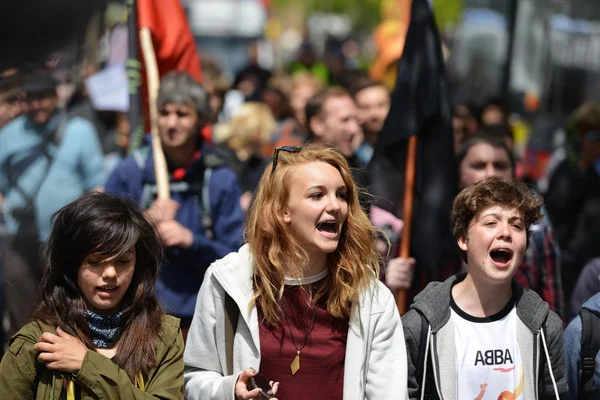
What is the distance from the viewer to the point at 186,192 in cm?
621

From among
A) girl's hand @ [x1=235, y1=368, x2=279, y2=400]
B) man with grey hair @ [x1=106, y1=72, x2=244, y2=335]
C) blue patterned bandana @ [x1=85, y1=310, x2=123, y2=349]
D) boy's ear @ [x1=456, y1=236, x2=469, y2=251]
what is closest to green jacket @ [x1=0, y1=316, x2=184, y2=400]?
blue patterned bandana @ [x1=85, y1=310, x2=123, y2=349]

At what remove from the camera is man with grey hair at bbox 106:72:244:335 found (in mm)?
5934

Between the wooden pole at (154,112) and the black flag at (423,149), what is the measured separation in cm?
116

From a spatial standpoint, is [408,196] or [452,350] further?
[408,196]

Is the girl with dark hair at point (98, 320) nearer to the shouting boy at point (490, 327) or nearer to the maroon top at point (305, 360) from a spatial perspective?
the maroon top at point (305, 360)

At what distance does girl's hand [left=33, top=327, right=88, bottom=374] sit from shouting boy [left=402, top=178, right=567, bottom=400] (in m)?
1.32

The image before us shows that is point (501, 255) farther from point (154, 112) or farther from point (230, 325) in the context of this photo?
point (154, 112)

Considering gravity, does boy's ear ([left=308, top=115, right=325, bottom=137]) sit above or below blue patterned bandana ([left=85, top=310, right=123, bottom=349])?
above

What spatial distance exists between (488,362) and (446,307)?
272 mm

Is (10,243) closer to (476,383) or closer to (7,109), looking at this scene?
(7,109)

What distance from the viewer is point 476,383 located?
4309 millimetres

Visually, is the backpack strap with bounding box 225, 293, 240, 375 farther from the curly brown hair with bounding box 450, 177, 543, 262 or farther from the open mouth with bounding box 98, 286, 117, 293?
the curly brown hair with bounding box 450, 177, 543, 262

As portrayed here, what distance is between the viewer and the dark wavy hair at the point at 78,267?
399 cm

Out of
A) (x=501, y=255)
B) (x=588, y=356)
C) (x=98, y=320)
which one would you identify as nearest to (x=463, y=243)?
(x=501, y=255)
